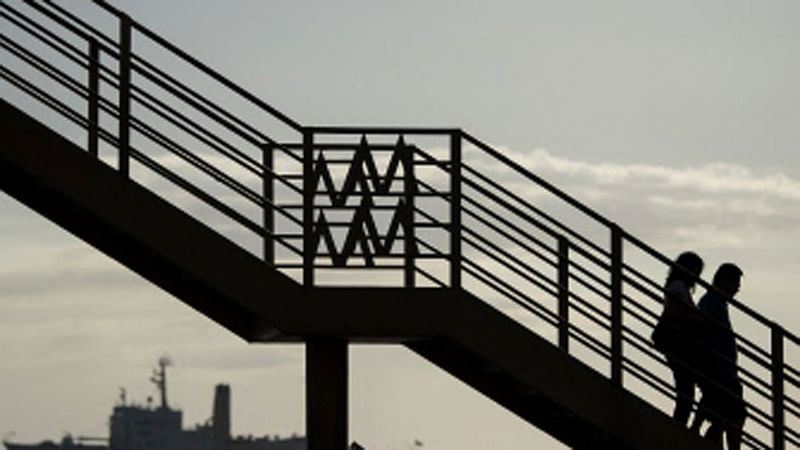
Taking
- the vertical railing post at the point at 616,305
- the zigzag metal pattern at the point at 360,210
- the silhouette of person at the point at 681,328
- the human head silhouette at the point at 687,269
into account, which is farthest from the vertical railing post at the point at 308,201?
the human head silhouette at the point at 687,269

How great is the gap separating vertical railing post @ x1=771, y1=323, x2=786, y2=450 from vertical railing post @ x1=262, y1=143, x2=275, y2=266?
14.0 ft

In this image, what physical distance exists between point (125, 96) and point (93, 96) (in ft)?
0.91

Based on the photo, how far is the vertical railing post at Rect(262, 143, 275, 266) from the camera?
59.1 ft

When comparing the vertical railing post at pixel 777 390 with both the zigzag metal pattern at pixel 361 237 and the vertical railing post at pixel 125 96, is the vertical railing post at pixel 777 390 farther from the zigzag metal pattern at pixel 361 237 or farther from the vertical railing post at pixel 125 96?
the vertical railing post at pixel 125 96

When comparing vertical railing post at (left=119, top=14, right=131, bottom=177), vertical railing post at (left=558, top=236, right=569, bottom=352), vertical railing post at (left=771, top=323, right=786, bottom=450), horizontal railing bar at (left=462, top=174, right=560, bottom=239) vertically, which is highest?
vertical railing post at (left=119, top=14, right=131, bottom=177)

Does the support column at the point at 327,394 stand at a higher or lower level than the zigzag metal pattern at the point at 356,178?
lower

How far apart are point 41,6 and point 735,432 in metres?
6.72

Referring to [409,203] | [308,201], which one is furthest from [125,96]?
[409,203]

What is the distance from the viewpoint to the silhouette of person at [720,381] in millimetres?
18797

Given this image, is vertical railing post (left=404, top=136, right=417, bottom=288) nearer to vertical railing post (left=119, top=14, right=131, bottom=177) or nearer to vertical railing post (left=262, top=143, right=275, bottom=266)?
vertical railing post (left=262, top=143, right=275, bottom=266)

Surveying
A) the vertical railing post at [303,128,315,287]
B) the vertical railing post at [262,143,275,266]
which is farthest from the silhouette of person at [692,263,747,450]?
the vertical railing post at [262,143,275,266]

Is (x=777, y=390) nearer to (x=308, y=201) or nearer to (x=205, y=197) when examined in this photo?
(x=308, y=201)

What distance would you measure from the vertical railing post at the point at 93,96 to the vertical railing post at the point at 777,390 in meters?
5.84

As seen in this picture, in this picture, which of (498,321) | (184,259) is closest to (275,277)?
(184,259)
